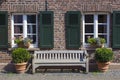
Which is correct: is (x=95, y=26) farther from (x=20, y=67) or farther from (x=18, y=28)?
(x=20, y=67)

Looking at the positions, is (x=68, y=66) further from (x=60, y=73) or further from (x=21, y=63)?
(x=21, y=63)

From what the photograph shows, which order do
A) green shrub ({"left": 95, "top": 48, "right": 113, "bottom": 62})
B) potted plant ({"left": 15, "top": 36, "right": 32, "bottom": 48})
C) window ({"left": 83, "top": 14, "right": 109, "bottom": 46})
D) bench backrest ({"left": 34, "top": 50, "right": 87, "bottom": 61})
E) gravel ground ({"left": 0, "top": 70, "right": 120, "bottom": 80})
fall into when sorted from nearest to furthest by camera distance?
gravel ground ({"left": 0, "top": 70, "right": 120, "bottom": 80})
green shrub ({"left": 95, "top": 48, "right": 113, "bottom": 62})
bench backrest ({"left": 34, "top": 50, "right": 87, "bottom": 61})
potted plant ({"left": 15, "top": 36, "right": 32, "bottom": 48})
window ({"left": 83, "top": 14, "right": 109, "bottom": 46})

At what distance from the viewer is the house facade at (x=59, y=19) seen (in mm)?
12461

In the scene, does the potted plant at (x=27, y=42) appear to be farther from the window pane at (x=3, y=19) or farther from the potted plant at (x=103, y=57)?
the potted plant at (x=103, y=57)

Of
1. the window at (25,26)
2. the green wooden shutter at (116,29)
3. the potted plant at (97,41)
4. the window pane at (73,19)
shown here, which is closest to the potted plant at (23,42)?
the window at (25,26)

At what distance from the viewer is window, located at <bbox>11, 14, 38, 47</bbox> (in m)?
12.7

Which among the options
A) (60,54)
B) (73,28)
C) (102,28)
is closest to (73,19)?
(73,28)

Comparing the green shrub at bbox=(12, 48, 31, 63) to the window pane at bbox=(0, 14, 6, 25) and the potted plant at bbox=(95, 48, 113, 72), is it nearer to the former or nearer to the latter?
the window pane at bbox=(0, 14, 6, 25)

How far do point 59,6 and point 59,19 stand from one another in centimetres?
47

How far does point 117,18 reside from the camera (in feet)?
40.8

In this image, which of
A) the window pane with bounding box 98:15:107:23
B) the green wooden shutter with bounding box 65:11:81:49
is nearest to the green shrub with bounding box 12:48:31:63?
the green wooden shutter with bounding box 65:11:81:49

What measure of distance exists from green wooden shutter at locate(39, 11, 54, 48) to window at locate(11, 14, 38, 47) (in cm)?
33

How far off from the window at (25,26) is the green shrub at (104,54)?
2.37m

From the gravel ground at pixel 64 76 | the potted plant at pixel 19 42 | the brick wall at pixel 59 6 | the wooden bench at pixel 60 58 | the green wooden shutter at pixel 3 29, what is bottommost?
the gravel ground at pixel 64 76
